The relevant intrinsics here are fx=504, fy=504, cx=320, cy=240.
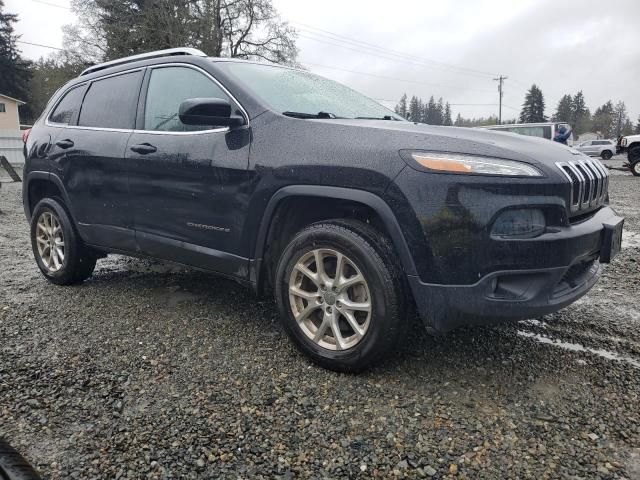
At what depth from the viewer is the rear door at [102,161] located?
11.9 feet

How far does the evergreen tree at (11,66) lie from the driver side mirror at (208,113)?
54364 millimetres

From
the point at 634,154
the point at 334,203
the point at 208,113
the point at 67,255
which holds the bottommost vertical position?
the point at 67,255

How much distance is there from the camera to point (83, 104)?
4180mm

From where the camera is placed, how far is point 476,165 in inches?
90.3

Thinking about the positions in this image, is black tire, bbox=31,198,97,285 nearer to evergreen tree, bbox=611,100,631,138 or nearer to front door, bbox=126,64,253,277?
front door, bbox=126,64,253,277


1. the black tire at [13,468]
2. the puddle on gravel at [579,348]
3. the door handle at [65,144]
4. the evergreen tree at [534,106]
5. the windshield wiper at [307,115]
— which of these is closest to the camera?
the black tire at [13,468]

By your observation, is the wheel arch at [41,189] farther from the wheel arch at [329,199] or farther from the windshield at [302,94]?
the wheel arch at [329,199]

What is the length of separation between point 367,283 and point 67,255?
9.38ft

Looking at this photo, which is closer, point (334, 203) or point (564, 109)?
point (334, 203)

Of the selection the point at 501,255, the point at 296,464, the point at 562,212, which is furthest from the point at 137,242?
the point at 562,212

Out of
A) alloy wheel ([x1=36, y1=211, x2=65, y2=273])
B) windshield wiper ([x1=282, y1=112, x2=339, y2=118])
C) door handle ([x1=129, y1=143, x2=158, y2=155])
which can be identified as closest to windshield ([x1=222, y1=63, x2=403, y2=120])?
windshield wiper ([x1=282, y1=112, x2=339, y2=118])

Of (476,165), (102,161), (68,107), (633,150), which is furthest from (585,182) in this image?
(633,150)

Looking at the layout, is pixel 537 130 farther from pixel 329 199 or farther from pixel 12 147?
pixel 12 147

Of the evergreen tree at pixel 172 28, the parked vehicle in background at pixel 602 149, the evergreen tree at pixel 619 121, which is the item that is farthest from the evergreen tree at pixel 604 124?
the evergreen tree at pixel 172 28
